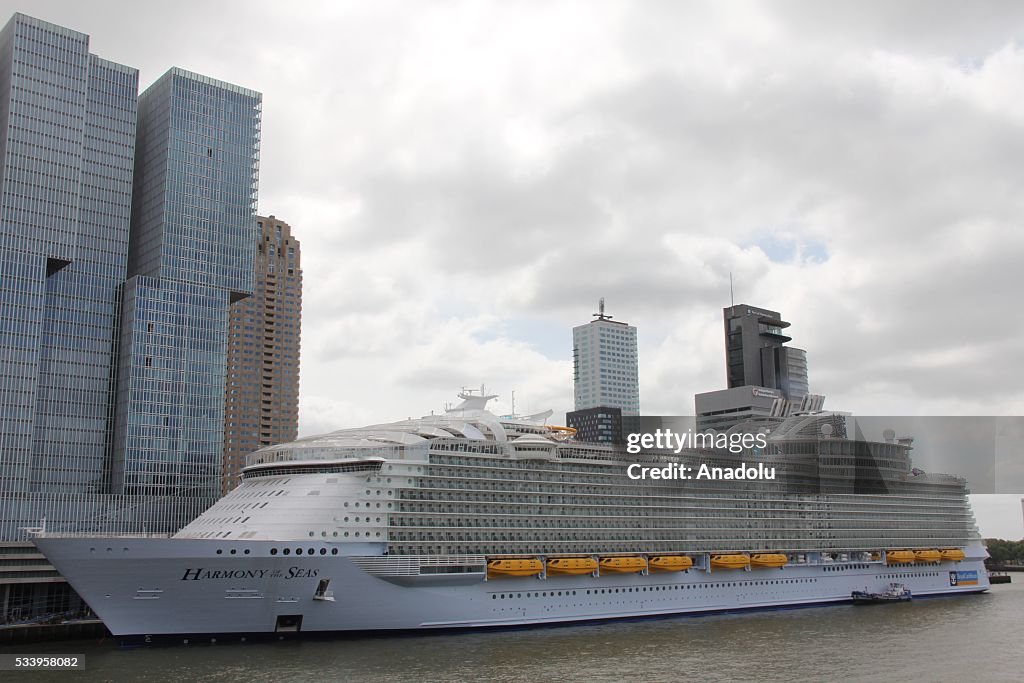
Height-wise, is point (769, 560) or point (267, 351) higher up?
point (267, 351)

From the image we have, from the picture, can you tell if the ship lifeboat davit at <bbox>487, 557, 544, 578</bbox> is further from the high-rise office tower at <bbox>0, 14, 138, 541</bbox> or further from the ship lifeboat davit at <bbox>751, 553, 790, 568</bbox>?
the high-rise office tower at <bbox>0, 14, 138, 541</bbox>

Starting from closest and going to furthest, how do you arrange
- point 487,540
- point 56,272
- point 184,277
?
1. point 487,540
2. point 56,272
3. point 184,277

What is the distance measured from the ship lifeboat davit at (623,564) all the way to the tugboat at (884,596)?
2160cm

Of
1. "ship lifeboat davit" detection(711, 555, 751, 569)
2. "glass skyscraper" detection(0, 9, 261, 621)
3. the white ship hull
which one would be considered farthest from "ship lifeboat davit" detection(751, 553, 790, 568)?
"glass skyscraper" detection(0, 9, 261, 621)

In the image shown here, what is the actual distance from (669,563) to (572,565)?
311 inches

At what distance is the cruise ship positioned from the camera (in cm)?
4056

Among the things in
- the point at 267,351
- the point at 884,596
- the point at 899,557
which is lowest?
the point at 884,596

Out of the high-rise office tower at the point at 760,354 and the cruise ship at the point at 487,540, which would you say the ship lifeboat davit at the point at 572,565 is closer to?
the cruise ship at the point at 487,540

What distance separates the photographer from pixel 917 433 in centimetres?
7631

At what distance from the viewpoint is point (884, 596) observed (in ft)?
216

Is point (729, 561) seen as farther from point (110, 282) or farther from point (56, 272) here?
point (56, 272)

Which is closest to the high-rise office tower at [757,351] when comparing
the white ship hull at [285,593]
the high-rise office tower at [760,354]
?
the high-rise office tower at [760,354]

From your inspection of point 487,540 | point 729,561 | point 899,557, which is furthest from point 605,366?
point 487,540

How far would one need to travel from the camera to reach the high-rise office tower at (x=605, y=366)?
181 metres
